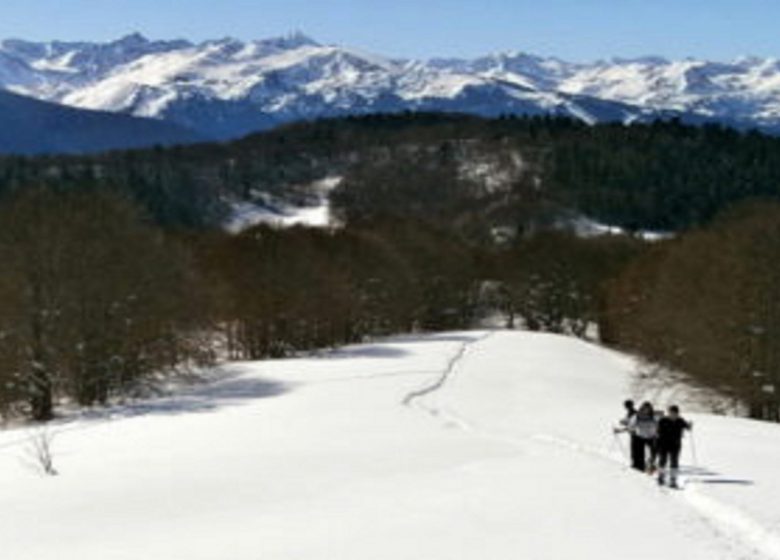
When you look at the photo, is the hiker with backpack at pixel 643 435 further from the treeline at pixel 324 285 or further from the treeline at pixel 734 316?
the treeline at pixel 324 285

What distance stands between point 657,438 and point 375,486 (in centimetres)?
712

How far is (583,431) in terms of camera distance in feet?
131

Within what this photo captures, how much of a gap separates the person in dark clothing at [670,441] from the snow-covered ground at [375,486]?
532 millimetres

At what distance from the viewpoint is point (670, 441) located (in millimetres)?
28781

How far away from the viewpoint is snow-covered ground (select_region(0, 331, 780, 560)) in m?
21.0

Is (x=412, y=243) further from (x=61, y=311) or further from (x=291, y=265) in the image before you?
(x=61, y=311)

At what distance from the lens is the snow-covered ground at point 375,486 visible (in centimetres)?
2105

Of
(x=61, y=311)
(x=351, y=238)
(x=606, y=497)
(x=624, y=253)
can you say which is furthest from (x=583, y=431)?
(x=624, y=253)

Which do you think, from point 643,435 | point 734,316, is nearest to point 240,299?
point 734,316

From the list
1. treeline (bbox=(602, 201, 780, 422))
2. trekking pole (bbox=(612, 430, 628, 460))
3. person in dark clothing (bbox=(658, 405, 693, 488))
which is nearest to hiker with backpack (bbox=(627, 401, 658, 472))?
person in dark clothing (bbox=(658, 405, 693, 488))

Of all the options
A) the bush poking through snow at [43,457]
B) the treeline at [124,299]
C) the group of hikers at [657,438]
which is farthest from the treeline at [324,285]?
the group of hikers at [657,438]

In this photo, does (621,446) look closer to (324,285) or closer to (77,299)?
(77,299)

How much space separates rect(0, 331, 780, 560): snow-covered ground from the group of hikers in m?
0.63

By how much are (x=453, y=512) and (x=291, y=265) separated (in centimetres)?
6002
